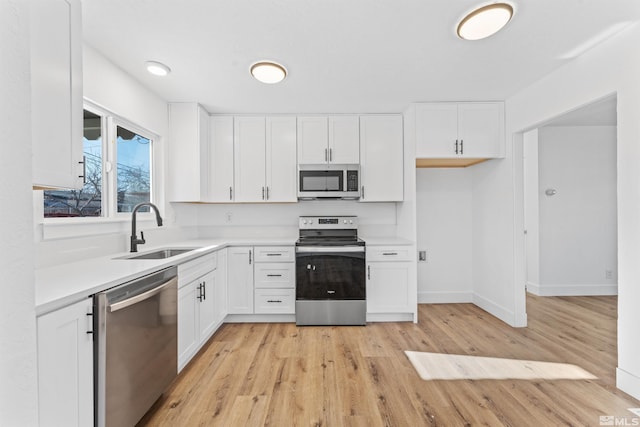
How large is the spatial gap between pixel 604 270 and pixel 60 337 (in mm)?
5583

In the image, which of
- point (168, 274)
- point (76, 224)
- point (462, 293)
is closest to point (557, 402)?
point (462, 293)

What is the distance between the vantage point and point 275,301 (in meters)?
3.12

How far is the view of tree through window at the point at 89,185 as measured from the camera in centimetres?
197

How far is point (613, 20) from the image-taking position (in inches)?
70.5

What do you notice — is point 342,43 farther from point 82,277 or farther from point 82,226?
point 82,226

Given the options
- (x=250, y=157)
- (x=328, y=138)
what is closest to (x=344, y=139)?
(x=328, y=138)

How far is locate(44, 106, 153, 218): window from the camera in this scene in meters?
1.99

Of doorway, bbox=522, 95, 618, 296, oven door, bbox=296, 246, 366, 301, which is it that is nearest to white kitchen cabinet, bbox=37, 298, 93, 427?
oven door, bbox=296, 246, 366, 301

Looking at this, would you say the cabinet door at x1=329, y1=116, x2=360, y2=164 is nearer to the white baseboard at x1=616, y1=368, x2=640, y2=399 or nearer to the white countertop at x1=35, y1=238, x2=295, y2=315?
the white countertop at x1=35, y1=238, x2=295, y2=315

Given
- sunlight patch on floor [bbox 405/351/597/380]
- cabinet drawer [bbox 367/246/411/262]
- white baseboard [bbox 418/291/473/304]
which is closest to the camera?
sunlight patch on floor [bbox 405/351/597/380]

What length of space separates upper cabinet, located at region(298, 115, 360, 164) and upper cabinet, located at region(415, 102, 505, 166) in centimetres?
72

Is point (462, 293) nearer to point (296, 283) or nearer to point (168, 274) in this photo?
point (296, 283)

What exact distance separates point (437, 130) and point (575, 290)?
3011mm

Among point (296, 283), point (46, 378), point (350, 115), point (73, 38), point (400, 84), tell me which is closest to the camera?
point (46, 378)
